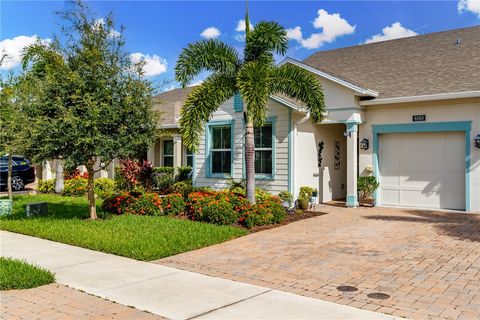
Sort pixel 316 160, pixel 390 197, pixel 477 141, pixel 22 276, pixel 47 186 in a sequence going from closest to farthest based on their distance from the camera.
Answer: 1. pixel 22 276
2. pixel 477 141
3. pixel 390 197
4. pixel 316 160
5. pixel 47 186

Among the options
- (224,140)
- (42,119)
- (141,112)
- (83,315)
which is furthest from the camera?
(224,140)

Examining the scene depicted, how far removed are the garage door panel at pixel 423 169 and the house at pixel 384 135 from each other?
29 mm

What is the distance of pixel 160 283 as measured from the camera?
20.2 ft

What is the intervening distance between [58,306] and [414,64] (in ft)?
45.3

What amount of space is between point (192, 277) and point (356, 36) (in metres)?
17.4

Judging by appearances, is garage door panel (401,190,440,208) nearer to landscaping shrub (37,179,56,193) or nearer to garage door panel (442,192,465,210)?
garage door panel (442,192,465,210)

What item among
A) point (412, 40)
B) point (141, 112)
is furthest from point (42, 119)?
point (412, 40)

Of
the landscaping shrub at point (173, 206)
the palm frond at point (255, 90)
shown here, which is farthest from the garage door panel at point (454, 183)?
the landscaping shrub at point (173, 206)

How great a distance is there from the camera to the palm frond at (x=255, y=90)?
1090cm

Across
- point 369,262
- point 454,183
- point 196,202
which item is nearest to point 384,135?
point 454,183

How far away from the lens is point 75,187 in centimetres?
1792

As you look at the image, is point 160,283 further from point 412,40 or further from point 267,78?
point 412,40

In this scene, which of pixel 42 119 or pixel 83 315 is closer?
pixel 83 315

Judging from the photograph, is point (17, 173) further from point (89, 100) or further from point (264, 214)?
point (264, 214)
